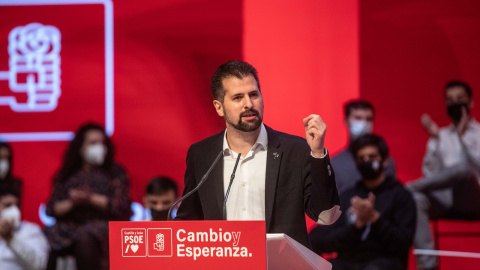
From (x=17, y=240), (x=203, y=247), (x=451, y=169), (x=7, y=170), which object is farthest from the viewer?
(x=7, y=170)

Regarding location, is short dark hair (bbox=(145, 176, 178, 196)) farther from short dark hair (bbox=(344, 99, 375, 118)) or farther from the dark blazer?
the dark blazer

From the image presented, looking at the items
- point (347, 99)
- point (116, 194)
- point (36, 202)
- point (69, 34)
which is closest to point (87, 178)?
point (116, 194)

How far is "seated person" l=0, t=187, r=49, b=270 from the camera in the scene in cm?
469

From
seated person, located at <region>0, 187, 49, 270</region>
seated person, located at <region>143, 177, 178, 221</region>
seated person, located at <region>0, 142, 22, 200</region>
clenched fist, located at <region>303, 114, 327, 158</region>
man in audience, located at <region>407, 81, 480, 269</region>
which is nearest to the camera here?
clenched fist, located at <region>303, 114, 327, 158</region>

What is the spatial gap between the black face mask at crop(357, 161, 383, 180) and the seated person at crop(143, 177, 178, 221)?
1.35 metres

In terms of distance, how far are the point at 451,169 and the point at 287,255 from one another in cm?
352

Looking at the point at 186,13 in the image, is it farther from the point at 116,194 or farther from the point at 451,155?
the point at 451,155

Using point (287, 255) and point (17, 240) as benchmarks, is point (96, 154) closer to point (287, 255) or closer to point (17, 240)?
point (17, 240)

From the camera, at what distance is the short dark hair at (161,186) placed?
4480 mm

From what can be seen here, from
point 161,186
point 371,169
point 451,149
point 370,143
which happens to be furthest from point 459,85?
point 161,186

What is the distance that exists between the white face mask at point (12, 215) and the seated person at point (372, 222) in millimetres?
2295

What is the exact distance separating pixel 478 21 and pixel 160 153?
270 cm

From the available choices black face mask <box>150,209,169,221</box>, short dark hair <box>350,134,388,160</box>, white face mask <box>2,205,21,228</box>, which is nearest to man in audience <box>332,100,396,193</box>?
short dark hair <box>350,134,388,160</box>

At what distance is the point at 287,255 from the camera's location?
5.54 feet
